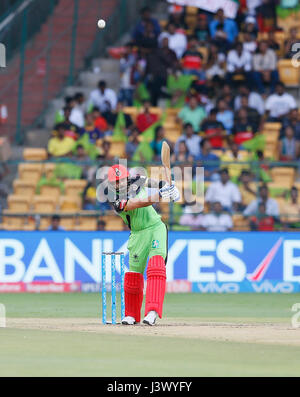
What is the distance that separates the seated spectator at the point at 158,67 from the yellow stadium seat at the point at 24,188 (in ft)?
12.7

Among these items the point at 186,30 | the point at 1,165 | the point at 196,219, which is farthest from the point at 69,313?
the point at 186,30

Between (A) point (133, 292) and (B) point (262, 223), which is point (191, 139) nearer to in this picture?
(B) point (262, 223)

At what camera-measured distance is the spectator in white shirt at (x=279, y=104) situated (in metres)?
23.6

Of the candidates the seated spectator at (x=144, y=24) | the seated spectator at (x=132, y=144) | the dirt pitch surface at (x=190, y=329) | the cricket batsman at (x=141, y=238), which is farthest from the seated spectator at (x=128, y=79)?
the cricket batsman at (x=141, y=238)

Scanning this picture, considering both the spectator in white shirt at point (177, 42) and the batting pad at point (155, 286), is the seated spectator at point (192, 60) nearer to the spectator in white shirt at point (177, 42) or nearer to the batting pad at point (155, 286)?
the spectator in white shirt at point (177, 42)

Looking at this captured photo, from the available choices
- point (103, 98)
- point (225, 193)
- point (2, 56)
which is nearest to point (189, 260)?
point (225, 193)

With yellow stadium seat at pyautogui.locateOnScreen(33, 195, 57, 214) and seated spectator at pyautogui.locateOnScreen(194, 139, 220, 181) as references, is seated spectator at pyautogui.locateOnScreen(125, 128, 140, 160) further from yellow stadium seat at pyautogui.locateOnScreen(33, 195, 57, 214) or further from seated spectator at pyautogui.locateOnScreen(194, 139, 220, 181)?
yellow stadium seat at pyautogui.locateOnScreen(33, 195, 57, 214)

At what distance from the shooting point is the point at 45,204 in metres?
21.9

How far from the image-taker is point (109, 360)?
9.85 m

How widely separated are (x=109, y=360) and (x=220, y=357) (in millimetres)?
1049

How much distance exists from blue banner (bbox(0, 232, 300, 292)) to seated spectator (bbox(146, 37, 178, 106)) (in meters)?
5.29

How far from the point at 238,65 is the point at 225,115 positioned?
1.75 m

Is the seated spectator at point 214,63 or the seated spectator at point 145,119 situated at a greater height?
the seated spectator at point 214,63

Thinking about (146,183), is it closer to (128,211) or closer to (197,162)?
(128,211)
